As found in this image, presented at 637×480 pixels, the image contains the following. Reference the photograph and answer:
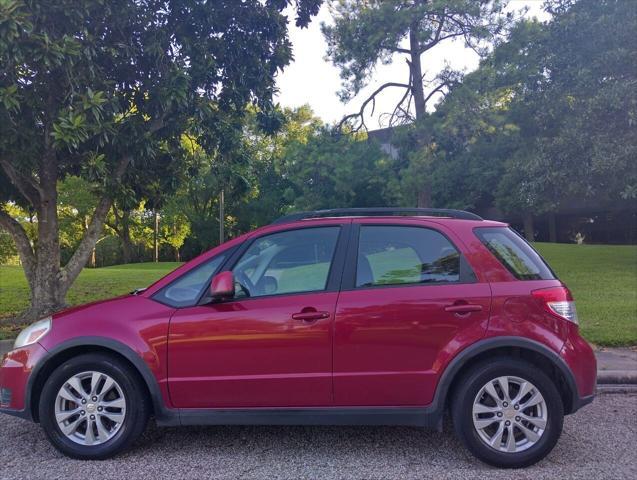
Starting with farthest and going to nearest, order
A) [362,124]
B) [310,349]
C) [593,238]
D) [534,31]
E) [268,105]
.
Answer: [593,238] → [362,124] → [534,31] → [268,105] → [310,349]

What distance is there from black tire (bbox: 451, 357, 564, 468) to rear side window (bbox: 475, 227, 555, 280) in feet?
2.25

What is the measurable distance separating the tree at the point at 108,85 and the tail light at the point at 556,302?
5.49 metres

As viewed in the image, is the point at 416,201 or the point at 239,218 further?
the point at 239,218

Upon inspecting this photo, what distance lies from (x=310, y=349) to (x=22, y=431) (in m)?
2.64

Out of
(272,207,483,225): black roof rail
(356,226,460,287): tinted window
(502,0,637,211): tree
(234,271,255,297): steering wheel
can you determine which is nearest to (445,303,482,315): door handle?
(356,226,460,287): tinted window

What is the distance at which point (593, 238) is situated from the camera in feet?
129

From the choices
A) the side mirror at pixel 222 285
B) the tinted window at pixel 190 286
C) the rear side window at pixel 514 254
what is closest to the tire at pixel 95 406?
the tinted window at pixel 190 286

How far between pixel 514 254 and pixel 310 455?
7.02ft

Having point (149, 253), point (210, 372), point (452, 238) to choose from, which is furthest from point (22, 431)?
point (149, 253)

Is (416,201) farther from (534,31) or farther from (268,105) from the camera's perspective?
(268,105)

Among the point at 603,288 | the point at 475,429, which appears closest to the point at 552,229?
the point at 603,288

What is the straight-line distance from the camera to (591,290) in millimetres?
12688

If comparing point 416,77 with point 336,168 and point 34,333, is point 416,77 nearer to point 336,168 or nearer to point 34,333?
point 336,168


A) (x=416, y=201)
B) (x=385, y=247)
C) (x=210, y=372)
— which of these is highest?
(x=416, y=201)
